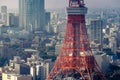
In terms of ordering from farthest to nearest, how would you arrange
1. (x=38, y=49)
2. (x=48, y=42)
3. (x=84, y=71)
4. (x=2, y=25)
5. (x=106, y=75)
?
1. (x=2, y=25)
2. (x=48, y=42)
3. (x=38, y=49)
4. (x=106, y=75)
5. (x=84, y=71)

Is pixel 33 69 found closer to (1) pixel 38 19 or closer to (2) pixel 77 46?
(2) pixel 77 46

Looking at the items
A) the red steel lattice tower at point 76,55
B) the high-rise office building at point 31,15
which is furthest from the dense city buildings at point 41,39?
the red steel lattice tower at point 76,55

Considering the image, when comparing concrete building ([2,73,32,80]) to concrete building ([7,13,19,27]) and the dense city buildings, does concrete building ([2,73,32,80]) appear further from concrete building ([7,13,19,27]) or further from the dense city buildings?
concrete building ([7,13,19,27])

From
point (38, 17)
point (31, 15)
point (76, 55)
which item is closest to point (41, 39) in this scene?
point (38, 17)

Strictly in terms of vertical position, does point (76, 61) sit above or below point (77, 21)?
below

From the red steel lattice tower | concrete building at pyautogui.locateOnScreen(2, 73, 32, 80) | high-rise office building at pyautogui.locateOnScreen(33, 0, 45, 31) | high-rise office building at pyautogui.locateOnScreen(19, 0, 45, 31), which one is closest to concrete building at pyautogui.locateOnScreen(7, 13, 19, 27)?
high-rise office building at pyautogui.locateOnScreen(19, 0, 45, 31)

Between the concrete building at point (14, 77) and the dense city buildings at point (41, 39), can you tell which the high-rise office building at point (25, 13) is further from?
the concrete building at point (14, 77)

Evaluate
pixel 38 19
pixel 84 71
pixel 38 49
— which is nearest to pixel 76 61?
pixel 84 71
